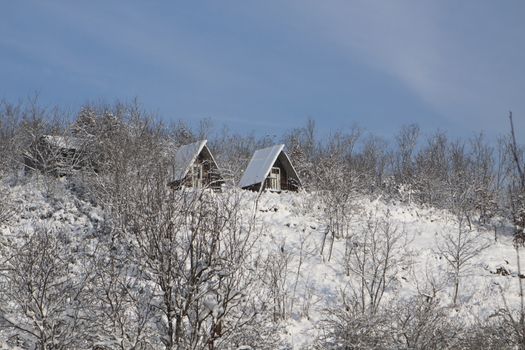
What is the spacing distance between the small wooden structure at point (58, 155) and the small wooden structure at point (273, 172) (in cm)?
1120

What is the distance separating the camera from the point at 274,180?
3816cm

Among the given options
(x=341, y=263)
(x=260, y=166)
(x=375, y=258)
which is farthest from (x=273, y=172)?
(x=375, y=258)

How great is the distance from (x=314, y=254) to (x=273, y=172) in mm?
13286

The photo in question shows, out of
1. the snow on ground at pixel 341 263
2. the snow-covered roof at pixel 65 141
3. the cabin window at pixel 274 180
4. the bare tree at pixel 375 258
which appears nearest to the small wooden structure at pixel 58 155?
the snow-covered roof at pixel 65 141

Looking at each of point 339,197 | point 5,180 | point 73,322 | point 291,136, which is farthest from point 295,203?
point 291,136

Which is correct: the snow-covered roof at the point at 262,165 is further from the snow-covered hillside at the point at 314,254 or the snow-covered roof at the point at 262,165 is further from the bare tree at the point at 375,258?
the bare tree at the point at 375,258

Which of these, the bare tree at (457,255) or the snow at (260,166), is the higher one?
the snow at (260,166)

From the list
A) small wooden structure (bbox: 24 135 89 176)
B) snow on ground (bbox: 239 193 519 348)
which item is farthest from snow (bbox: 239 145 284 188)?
small wooden structure (bbox: 24 135 89 176)

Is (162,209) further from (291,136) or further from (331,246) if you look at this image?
(291,136)

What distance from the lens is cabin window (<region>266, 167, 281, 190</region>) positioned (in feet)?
124

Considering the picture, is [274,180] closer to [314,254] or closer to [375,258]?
[314,254]

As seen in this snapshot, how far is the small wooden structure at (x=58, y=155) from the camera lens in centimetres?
3090

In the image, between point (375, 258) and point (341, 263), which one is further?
point (341, 263)

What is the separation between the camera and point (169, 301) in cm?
1066
